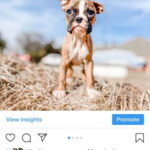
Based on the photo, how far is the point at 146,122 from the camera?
911mm

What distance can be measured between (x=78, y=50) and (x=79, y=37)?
8cm

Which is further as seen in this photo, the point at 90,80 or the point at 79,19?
the point at 90,80

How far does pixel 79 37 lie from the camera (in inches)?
43.8

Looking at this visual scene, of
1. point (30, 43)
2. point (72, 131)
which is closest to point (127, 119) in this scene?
point (72, 131)

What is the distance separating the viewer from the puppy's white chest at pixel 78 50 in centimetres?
115

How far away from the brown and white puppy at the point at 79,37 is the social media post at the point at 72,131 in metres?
0.26

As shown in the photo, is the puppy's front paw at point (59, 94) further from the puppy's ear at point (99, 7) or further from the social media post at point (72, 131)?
the puppy's ear at point (99, 7)

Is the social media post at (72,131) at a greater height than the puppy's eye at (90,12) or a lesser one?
lesser

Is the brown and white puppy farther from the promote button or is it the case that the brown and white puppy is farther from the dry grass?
the promote button

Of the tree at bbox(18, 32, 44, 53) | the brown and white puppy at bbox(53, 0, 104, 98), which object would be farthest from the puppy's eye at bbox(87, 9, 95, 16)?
the tree at bbox(18, 32, 44, 53)

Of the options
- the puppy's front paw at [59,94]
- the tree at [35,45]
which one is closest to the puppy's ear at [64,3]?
the puppy's front paw at [59,94]

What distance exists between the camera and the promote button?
0.90m

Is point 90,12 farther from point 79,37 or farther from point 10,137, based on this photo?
point 10,137

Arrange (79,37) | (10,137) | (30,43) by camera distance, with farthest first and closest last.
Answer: (30,43), (79,37), (10,137)
